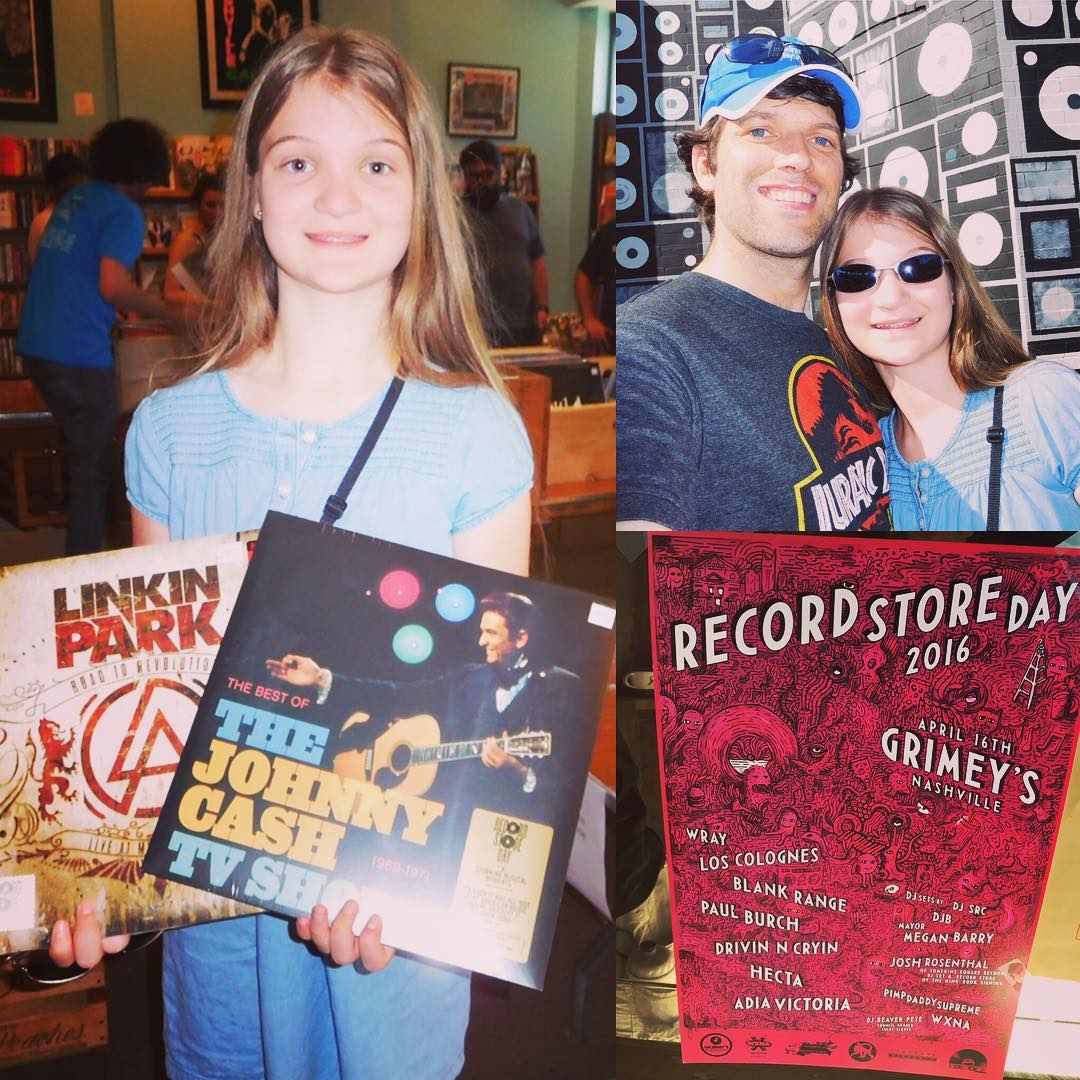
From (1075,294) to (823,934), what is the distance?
0.92m

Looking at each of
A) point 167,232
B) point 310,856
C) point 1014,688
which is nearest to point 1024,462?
point 1014,688

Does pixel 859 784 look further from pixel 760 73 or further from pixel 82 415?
pixel 82 415

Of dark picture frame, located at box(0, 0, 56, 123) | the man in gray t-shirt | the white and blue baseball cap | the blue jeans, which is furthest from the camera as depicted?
dark picture frame, located at box(0, 0, 56, 123)

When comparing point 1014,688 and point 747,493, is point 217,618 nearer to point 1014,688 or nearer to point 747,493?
point 747,493

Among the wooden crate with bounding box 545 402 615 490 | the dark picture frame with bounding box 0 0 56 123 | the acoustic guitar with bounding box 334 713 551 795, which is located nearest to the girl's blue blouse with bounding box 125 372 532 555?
the acoustic guitar with bounding box 334 713 551 795

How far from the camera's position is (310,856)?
1.17 m

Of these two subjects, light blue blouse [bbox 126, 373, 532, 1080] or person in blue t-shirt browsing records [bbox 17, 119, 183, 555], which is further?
person in blue t-shirt browsing records [bbox 17, 119, 183, 555]

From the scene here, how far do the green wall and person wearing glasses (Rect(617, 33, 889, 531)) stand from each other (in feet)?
11.9

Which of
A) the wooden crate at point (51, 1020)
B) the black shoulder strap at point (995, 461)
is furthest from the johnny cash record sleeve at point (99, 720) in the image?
the wooden crate at point (51, 1020)

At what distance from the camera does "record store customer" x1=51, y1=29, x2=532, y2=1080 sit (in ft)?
3.89

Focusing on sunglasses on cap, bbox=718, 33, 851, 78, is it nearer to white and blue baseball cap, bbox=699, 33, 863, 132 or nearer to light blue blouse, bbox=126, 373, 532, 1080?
white and blue baseball cap, bbox=699, 33, 863, 132

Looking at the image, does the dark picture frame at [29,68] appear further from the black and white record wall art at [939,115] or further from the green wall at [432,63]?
the black and white record wall art at [939,115]

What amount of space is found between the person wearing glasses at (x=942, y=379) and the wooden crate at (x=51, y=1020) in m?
1.78

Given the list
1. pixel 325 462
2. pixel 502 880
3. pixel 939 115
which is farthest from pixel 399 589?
pixel 939 115
